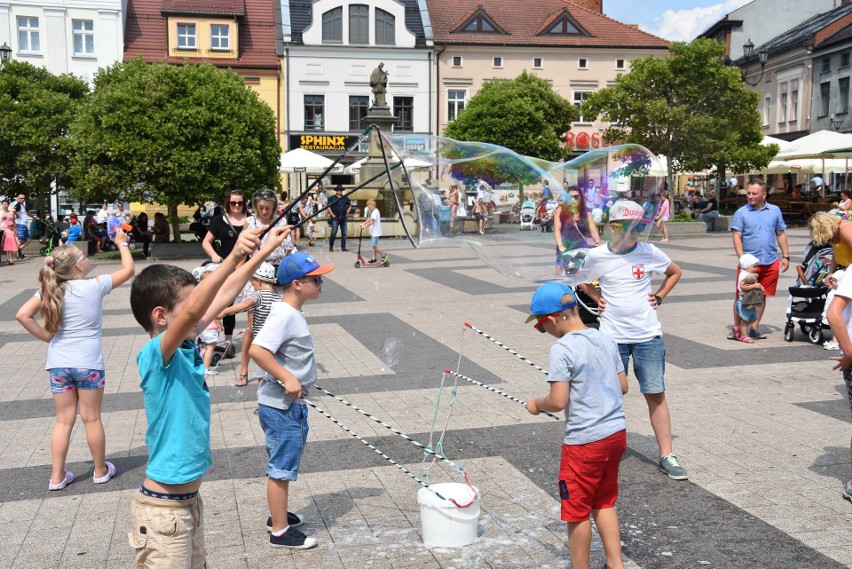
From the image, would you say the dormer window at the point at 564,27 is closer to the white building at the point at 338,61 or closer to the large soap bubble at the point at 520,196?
the white building at the point at 338,61

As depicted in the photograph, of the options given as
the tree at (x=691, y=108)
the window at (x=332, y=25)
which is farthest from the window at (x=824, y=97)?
the window at (x=332, y=25)

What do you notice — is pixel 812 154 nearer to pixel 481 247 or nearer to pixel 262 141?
pixel 262 141

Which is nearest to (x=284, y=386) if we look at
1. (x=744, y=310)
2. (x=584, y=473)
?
(x=584, y=473)

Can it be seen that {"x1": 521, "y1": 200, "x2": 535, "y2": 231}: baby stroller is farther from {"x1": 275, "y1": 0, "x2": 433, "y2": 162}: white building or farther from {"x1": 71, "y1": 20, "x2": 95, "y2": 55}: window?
{"x1": 71, "y1": 20, "x2": 95, "y2": 55}: window

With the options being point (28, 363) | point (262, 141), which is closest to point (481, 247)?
point (28, 363)

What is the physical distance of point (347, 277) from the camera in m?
17.2

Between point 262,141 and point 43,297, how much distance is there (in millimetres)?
20423

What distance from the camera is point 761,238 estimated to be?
399 inches

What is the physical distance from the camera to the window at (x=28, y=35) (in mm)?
42906

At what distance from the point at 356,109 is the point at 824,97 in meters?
25.2

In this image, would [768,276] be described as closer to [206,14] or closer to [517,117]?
[517,117]

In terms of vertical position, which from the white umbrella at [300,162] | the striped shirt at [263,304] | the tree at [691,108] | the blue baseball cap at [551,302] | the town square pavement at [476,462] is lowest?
the town square pavement at [476,462]

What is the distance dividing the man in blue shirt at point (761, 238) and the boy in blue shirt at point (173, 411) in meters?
7.93

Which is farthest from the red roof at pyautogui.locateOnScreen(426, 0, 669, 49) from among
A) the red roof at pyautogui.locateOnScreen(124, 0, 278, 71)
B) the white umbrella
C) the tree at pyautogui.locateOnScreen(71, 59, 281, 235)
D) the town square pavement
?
the town square pavement
